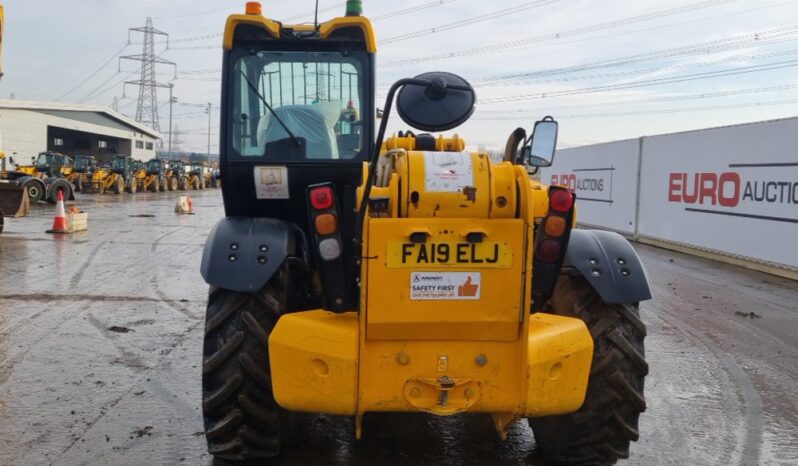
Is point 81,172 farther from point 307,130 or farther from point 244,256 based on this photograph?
point 244,256

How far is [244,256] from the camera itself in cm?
362

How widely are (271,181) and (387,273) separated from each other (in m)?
1.52

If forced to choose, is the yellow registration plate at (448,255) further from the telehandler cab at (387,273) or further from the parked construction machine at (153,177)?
the parked construction machine at (153,177)

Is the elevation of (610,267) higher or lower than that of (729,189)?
lower

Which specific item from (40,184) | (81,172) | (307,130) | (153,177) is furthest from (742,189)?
(153,177)

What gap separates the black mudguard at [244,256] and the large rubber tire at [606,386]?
161cm

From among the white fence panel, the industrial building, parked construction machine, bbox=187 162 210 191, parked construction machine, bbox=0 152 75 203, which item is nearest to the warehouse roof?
the industrial building

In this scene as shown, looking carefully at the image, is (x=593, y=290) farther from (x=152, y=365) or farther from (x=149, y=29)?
(x=149, y=29)

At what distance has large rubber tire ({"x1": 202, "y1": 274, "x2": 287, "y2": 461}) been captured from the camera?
3.59 m

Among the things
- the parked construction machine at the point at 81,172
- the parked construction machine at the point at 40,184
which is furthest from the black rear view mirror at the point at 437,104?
the parked construction machine at the point at 81,172

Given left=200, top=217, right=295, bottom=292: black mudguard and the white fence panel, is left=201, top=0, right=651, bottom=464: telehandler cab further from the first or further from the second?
the white fence panel

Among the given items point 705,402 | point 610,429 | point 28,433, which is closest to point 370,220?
point 610,429

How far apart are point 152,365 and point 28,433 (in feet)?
5.14

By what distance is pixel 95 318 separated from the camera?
7535 millimetres
